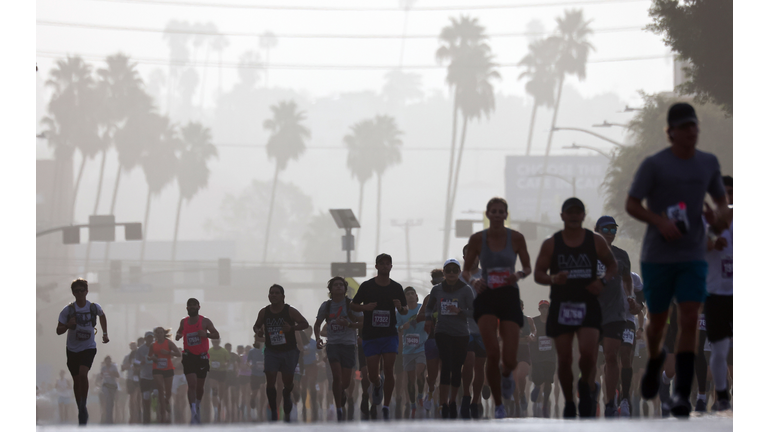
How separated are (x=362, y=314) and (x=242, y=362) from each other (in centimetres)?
922

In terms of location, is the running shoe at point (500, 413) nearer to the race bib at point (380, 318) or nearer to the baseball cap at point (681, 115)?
the race bib at point (380, 318)

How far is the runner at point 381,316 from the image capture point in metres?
11.0

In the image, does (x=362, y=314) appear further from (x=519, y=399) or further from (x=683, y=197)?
(x=683, y=197)

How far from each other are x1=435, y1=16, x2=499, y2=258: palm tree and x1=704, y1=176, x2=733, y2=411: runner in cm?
8789

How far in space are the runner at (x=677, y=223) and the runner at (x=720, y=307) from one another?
693 millimetres

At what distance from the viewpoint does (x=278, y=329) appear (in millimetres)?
11711

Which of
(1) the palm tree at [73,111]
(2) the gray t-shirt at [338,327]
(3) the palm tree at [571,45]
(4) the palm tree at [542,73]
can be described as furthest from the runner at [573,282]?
(1) the palm tree at [73,111]

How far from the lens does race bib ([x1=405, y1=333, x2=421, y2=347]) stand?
13.6 metres

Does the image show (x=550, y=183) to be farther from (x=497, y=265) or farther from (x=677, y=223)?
(x=677, y=223)

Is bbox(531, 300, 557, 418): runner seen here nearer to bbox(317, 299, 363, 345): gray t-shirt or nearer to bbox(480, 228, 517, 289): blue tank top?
bbox(317, 299, 363, 345): gray t-shirt

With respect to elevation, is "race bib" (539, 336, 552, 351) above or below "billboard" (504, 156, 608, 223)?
below

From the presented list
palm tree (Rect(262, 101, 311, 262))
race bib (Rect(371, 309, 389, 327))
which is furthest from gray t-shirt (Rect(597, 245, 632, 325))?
palm tree (Rect(262, 101, 311, 262))

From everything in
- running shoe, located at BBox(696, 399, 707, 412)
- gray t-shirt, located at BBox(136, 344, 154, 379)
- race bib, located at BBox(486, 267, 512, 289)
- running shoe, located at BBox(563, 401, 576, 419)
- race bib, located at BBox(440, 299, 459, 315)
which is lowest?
gray t-shirt, located at BBox(136, 344, 154, 379)

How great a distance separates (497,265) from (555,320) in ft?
2.40
